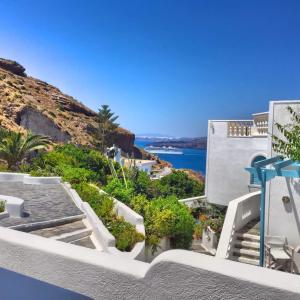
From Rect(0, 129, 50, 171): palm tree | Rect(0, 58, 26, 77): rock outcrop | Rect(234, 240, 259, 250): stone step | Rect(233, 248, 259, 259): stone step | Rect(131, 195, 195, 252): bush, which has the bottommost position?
Rect(233, 248, 259, 259): stone step

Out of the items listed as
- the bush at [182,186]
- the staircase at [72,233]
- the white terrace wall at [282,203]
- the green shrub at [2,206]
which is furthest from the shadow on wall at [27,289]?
the bush at [182,186]

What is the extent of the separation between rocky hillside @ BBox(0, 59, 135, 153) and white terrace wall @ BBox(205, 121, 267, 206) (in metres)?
30.1

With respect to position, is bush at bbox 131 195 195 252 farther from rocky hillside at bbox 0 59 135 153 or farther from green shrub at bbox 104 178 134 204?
rocky hillside at bbox 0 59 135 153

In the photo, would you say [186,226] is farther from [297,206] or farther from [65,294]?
[65,294]

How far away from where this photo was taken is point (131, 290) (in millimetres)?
2482

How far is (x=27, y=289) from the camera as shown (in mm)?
2906

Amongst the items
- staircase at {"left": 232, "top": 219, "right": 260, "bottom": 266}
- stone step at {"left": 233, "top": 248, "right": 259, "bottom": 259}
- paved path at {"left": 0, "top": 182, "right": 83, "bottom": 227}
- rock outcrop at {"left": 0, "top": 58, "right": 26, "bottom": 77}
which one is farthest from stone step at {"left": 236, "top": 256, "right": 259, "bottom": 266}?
rock outcrop at {"left": 0, "top": 58, "right": 26, "bottom": 77}

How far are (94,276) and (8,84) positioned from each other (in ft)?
211

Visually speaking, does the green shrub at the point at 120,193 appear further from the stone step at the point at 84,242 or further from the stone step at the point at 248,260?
the stone step at the point at 84,242

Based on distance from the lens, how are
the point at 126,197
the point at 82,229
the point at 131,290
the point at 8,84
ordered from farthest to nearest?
1. the point at 8,84
2. the point at 126,197
3. the point at 82,229
4. the point at 131,290

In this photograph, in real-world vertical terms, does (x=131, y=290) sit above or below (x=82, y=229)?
above

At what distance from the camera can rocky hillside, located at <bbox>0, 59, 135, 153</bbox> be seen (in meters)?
48.9

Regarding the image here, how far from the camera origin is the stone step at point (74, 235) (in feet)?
30.5

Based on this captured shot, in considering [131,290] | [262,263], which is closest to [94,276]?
[131,290]
